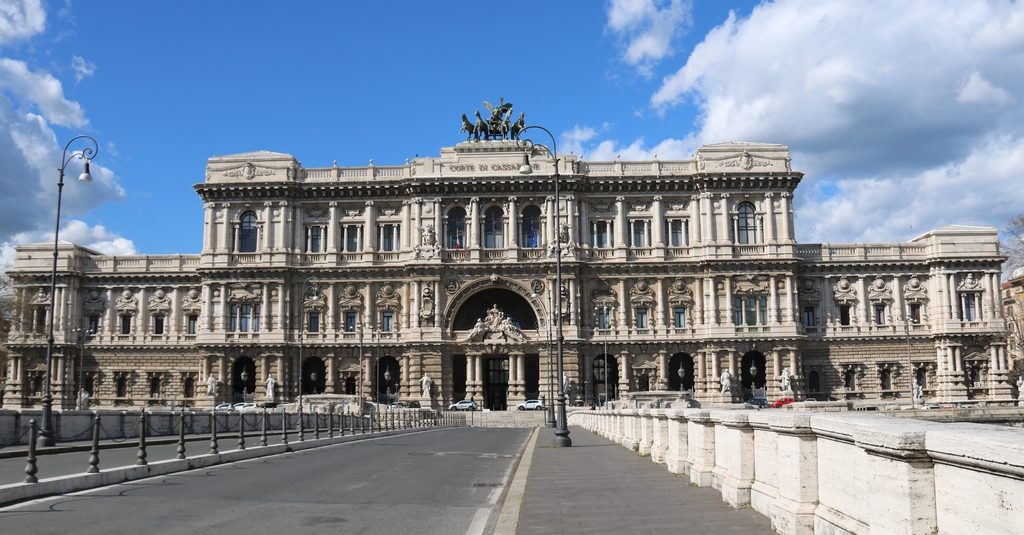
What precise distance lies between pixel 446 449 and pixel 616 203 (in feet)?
158

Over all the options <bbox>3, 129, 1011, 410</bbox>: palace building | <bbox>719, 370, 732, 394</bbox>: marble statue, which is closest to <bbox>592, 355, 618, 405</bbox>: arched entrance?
<bbox>3, 129, 1011, 410</bbox>: palace building

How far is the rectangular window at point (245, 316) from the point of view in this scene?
74.8 m

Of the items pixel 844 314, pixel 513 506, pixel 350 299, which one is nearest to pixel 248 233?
pixel 350 299

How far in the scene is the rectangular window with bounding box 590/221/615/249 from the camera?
74.9 metres

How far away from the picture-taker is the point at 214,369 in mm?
74250

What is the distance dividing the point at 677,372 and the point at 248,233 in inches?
1482

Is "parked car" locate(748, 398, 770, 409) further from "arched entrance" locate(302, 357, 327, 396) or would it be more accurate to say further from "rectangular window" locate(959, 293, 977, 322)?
"arched entrance" locate(302, 357, 327, 396)

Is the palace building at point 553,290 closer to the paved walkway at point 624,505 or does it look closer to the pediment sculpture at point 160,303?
the pediment sculpture at point 160,303

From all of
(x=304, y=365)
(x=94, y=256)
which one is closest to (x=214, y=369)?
(x=304, y=365)

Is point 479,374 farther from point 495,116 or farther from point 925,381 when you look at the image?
point 925,381

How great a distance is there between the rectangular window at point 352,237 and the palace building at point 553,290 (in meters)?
0.12

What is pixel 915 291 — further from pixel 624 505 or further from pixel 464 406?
pixel 624 505

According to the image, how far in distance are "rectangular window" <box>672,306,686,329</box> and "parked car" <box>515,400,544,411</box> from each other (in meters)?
13.3

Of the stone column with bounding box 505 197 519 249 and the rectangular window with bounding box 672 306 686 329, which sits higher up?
the stone column with bounding box 505 197 519 249
